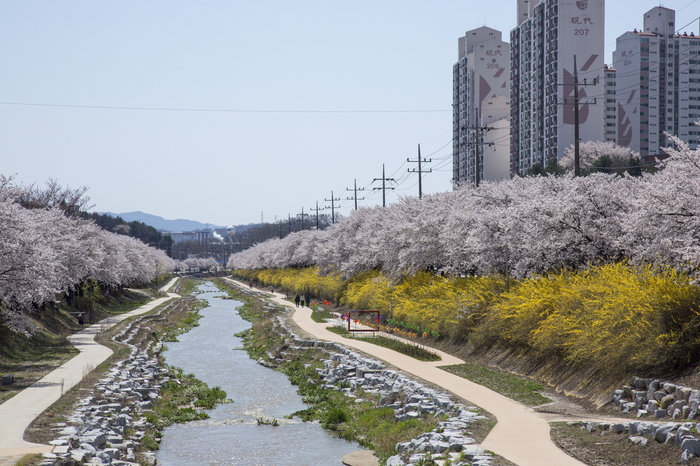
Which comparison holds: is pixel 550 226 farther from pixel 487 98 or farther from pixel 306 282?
pixel 487 98

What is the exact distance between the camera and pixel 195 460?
59.9 ft

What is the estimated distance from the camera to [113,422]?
20.0 m

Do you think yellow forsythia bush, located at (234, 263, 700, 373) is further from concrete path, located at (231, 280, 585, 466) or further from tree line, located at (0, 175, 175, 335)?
tree line, located at (0, 175, 175, 335)

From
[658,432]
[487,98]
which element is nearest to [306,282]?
[658,432]

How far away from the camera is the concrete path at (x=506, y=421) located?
13.7 m

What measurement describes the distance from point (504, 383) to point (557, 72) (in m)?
115

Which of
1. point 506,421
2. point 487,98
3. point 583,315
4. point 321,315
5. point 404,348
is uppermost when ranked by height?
point 487,98

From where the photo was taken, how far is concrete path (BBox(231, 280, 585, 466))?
13664 millimetres

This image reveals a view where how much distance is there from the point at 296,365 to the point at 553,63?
367 feet

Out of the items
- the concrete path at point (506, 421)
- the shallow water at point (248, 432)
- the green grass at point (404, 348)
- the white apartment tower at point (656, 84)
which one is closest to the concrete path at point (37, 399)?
the shallow water at point (248, 432)

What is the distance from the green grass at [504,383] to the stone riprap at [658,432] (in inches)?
186

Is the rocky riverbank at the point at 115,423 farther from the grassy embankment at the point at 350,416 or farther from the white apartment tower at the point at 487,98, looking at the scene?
the white apartment tower at the point at 487,98

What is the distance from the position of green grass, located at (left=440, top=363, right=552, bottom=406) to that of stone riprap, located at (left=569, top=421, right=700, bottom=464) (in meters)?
4.71

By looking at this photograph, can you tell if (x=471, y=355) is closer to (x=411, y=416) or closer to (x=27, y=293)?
(x=411, y=416)
